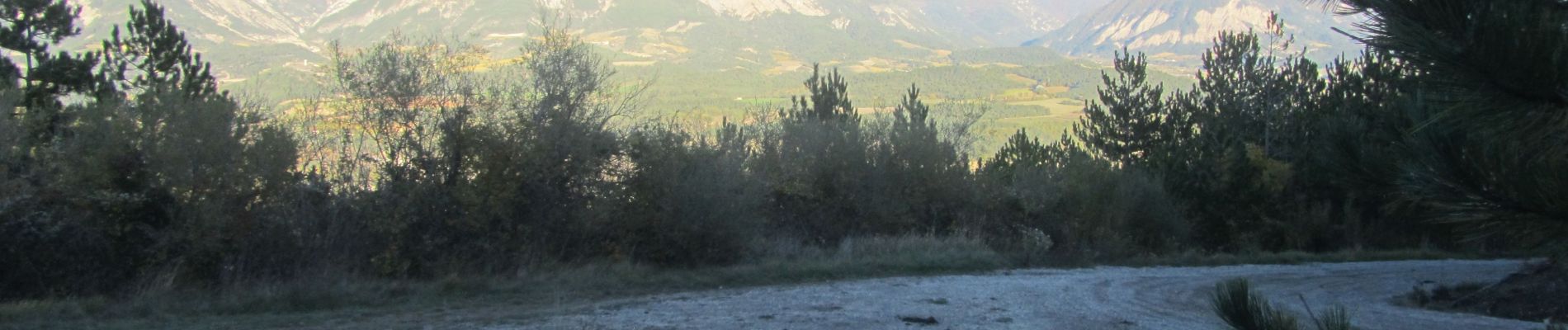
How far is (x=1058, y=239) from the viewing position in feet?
80.2

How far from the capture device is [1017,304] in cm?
1222

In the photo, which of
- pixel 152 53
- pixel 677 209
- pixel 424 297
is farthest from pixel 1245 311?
pixel 152 53

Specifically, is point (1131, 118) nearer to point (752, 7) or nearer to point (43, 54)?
point (43, 54)

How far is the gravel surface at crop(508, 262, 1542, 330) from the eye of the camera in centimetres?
1049

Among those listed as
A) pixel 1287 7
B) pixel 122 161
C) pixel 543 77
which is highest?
pixel 1287 7

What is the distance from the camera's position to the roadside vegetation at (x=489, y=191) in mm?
12406

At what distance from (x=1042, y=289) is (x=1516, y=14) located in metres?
11.0

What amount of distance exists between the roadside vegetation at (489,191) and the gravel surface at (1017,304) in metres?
1.21

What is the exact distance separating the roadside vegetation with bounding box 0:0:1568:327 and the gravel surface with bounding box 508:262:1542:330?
121cm

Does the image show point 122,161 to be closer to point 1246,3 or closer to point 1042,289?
point 1042,289

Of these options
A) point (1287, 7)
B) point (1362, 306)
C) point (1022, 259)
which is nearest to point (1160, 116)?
point (1022, 259)

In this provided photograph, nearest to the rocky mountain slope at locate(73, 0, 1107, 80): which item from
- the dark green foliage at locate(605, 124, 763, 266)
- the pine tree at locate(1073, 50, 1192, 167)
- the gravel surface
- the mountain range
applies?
the mountain range

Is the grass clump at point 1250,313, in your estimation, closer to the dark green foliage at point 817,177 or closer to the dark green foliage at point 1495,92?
the dark green foliage at point 1495,92

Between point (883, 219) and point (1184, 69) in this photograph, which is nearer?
point (883, 219)
